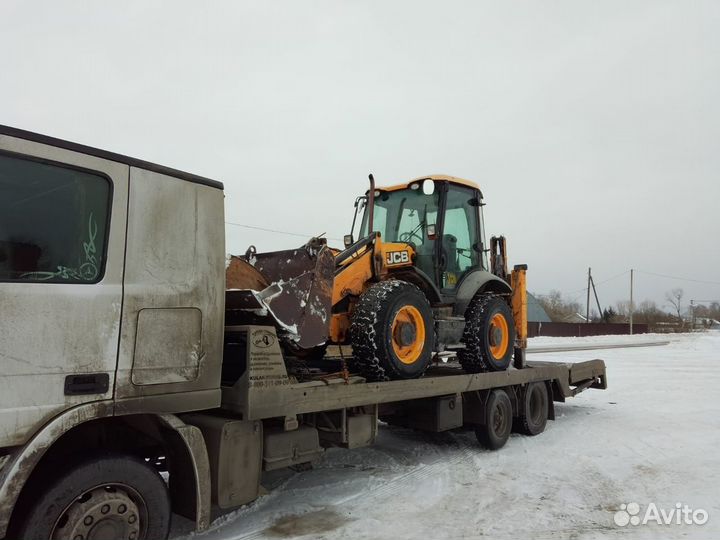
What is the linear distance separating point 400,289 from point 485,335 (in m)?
1.83

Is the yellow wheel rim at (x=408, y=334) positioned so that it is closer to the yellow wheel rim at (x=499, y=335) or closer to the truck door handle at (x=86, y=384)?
the yellow wheel rim at (x=499, y=335)

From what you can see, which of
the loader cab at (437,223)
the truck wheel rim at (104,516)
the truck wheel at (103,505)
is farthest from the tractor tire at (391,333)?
the truck wheel rim at (104,516)

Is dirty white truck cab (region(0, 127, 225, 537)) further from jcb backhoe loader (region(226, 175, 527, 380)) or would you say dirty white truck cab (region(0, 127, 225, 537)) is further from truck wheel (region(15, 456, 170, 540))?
jcb backhoe loader (region(226, 175, 527, 380))

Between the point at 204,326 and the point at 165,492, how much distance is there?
1.03 meters

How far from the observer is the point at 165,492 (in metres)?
3.30

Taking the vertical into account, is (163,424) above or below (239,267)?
below

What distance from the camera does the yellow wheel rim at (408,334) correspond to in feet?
18.0

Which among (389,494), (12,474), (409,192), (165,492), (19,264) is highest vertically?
(409,192)

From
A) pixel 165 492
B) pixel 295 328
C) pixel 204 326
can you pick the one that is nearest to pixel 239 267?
pixel 295 328

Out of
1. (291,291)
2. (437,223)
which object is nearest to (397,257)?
(437,223)

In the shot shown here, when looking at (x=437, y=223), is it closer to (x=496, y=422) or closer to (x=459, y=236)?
(x=459, y=236)

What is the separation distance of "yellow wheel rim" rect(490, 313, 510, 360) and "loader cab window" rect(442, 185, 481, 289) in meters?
0.74

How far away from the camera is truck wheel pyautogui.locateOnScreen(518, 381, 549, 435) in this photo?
7668 mm

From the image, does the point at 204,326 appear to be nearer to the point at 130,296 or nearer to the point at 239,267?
the point at 130,296
